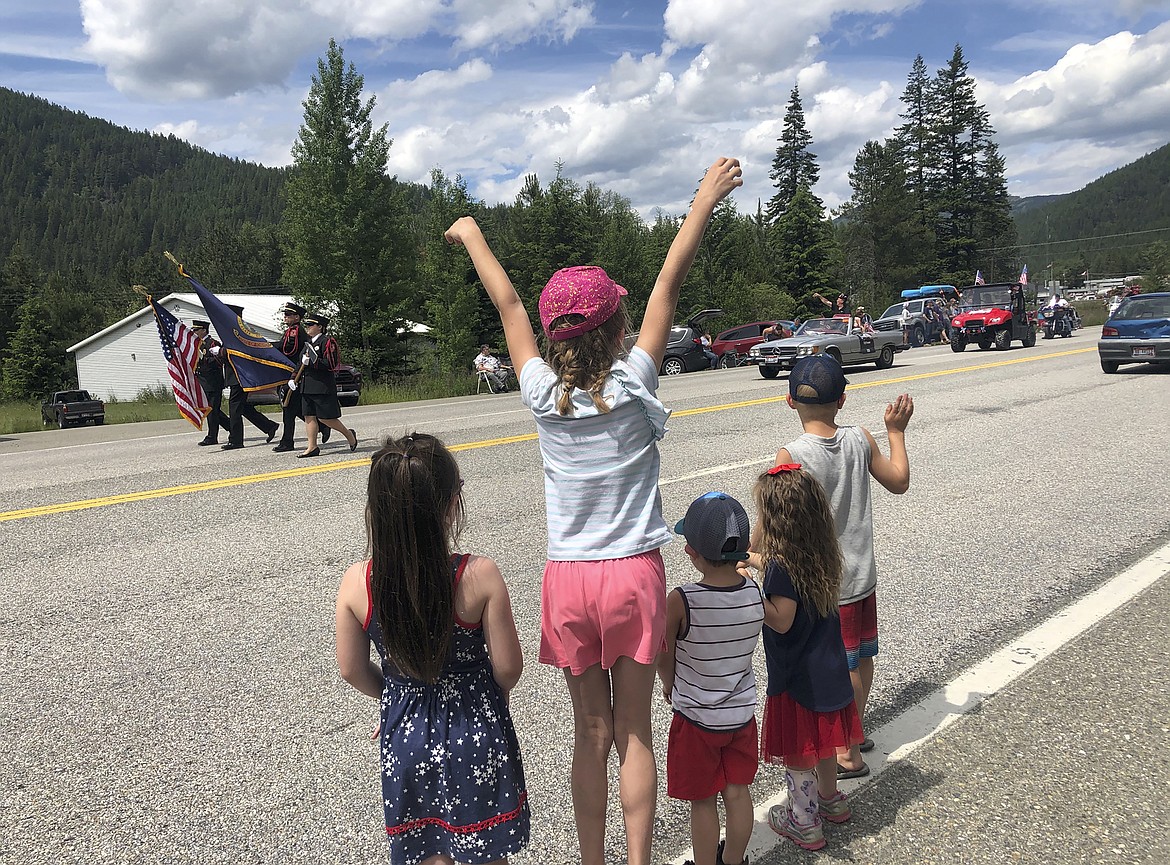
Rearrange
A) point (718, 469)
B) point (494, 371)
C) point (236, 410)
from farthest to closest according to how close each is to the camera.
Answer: point (494, 371), point (236, 410), point (718, 469)

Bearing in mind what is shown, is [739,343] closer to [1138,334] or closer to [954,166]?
[1138,334]

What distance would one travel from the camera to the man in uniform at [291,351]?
36.3ft

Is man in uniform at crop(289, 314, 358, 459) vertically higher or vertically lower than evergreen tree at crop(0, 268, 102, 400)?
lower

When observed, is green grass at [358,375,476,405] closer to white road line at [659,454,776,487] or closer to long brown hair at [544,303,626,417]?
white road line at [659,454,776,487]

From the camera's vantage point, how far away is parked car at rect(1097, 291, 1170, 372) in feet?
55.3

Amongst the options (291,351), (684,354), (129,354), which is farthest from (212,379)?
(129,354)

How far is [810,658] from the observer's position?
2.71 m

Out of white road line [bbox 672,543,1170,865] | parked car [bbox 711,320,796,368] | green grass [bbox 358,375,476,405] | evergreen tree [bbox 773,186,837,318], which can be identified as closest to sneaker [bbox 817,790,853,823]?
white road line [bbox 672,543,1170,865]

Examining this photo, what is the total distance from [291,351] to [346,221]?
25.9 meters

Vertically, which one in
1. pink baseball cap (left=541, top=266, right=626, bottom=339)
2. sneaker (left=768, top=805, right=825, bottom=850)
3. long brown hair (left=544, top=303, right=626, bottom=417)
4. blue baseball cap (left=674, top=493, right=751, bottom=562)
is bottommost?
sneaker (left=768, top=805, right=825, bottom=850)

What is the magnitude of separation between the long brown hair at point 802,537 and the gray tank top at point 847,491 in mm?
347

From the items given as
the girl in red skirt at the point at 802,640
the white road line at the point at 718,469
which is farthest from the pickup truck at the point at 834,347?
the girl in red skirt at the point at 802,640

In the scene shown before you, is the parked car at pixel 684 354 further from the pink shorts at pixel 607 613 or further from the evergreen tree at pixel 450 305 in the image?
the pink shorts at pixel 607 613

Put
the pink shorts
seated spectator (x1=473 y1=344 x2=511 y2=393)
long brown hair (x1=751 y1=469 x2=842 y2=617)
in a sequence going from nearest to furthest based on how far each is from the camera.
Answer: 1. the pink shorts
2. long brown hair (x1=751 y1=469 x2=842 y2=617)
3. seated spectator (x1=473 y1=344 x2=511 y2=393)
